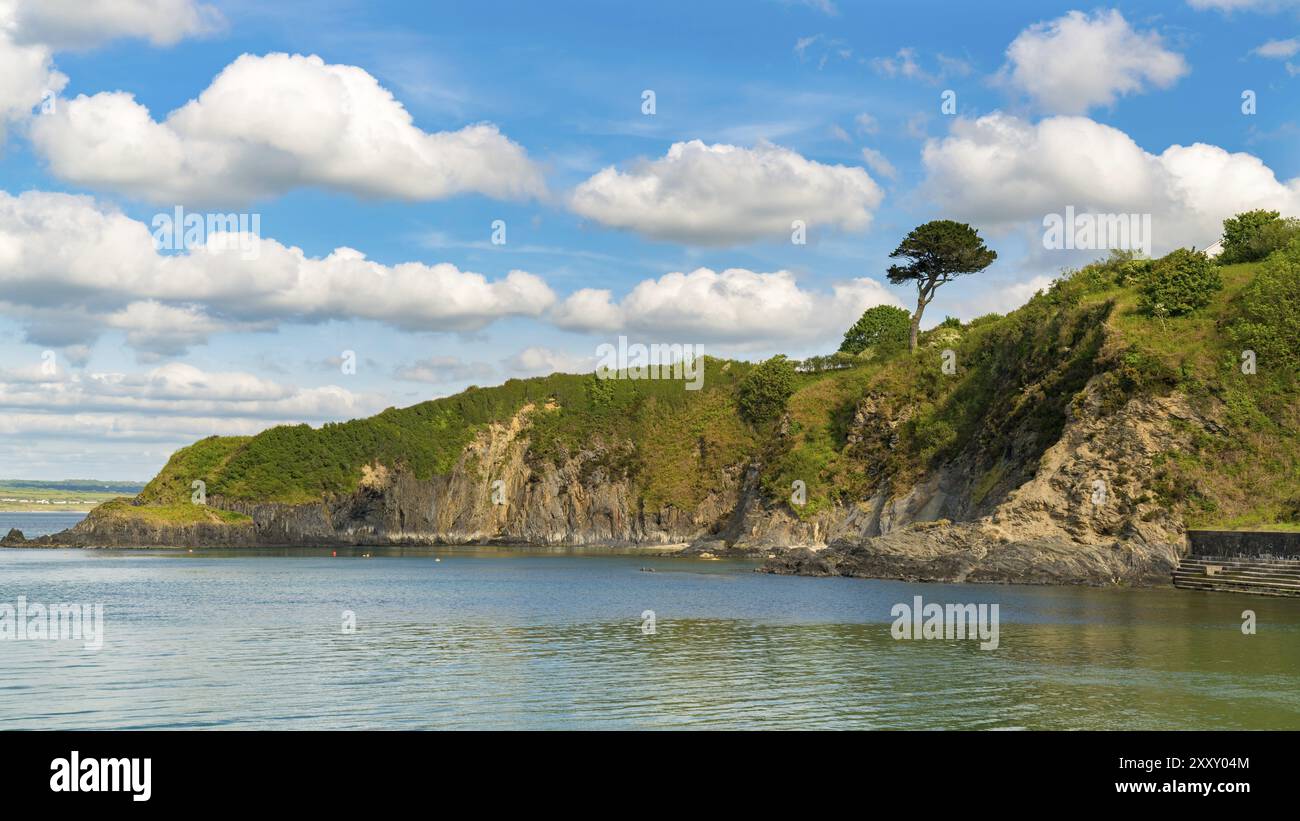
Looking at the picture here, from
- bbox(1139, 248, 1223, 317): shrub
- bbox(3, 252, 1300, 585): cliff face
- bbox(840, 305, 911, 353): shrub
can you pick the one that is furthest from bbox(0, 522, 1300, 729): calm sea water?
bbox(840, 305, 911, 353): shrub

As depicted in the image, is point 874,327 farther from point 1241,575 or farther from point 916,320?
point 1241,575

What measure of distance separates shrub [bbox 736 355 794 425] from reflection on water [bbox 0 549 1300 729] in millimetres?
89255

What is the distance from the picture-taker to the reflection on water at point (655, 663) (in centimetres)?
2803

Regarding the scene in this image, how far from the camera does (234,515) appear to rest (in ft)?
521

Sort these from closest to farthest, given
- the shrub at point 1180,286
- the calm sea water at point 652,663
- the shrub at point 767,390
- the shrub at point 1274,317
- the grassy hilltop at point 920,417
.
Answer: the calm sea water at point 652,663
the grassy hilltop at point 920,417
the shrub at point 1274,317
the shrub at point 1180,286
the shrub at point 767,390

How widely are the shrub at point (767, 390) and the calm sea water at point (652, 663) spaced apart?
89.2 meters

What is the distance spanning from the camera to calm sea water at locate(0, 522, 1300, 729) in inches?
1104

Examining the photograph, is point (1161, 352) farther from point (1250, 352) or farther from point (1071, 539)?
point (1071, 539)

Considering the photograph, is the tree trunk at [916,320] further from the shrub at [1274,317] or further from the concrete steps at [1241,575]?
the concrete steps at [1241,575]

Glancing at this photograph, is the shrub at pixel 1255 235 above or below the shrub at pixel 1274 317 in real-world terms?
above

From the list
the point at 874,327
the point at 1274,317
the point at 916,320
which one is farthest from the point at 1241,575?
the point at 874,327

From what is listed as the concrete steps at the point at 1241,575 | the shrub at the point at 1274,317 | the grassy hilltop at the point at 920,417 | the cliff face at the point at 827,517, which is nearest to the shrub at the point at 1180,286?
the grassy hilltop at the point at 920,417

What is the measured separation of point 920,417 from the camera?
122 metres
